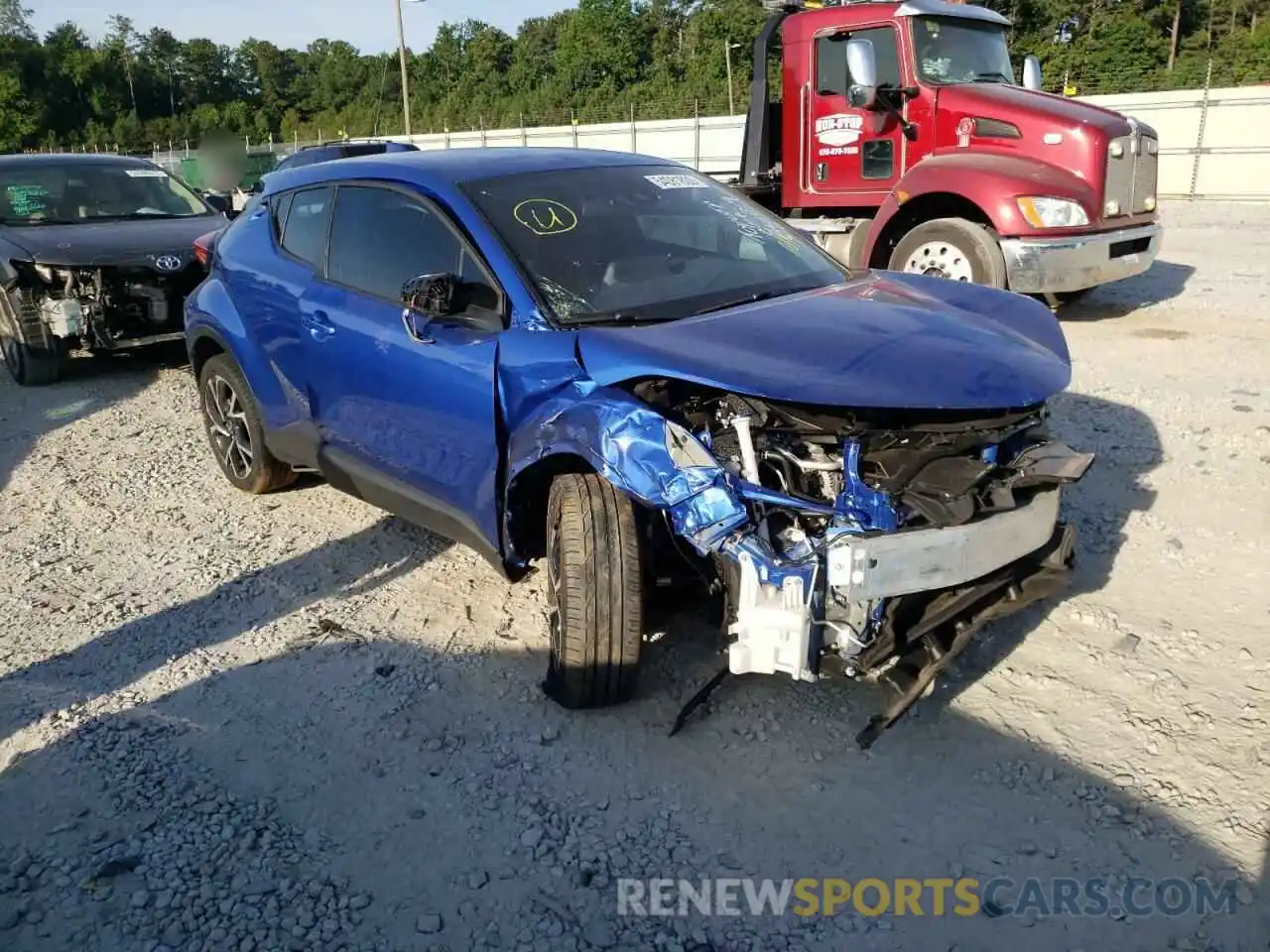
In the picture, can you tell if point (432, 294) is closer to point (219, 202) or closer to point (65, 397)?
point (65, 397)

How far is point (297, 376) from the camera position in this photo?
4.69 meters

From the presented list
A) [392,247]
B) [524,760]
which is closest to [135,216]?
[392,247]

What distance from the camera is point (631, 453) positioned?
3.11 meters

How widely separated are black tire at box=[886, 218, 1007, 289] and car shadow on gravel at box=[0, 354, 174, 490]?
6189 millimetres

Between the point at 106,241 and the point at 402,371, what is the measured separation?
5.57m

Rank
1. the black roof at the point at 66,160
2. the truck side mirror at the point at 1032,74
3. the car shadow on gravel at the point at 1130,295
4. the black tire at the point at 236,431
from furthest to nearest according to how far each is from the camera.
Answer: the truck side mirror at the point at 1032,74 → the car shadow on gravel at the point at 1130,295 → the black roof at the point at 66,160 → the black tire at the point at 236,431

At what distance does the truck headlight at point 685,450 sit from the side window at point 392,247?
3.22 ft

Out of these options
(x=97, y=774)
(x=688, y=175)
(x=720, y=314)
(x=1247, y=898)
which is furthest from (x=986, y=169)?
(x=97, y=774)

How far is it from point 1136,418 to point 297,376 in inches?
187

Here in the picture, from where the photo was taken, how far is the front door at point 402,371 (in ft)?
12.2

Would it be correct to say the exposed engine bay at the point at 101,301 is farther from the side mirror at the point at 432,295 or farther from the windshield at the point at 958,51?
the windshield at the point at 958,51

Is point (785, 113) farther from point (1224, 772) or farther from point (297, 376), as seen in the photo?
point (1224, 772)

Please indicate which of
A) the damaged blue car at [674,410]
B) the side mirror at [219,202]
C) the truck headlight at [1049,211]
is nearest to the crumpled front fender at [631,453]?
the damaged blue car at [674,410]

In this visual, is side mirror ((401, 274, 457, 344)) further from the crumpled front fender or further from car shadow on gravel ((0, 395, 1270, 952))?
car shadow on gravel ((0, 395, 1270, 952))
